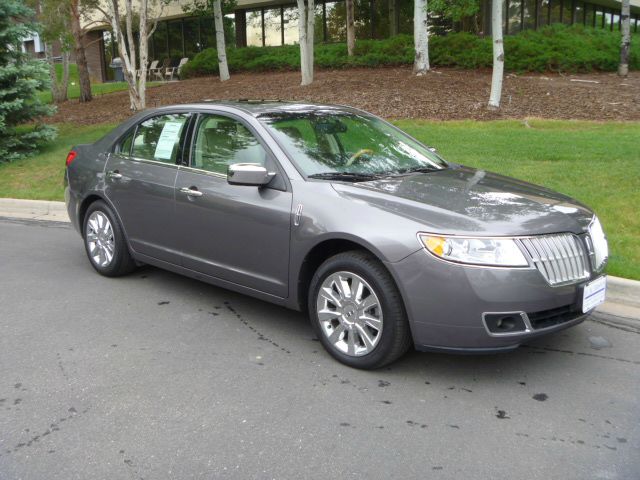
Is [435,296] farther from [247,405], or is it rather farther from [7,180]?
[7,180]

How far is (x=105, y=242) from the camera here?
6035 mm

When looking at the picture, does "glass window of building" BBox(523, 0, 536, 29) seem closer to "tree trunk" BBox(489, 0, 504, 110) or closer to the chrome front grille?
"tree trunk" BBox(489, 0, 504, 110)

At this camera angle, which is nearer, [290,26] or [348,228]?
[348,228]

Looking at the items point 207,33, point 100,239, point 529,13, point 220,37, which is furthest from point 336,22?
point 100,239

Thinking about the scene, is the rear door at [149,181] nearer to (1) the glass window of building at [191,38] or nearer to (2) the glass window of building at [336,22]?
(2) the glass window of building at [336,22]

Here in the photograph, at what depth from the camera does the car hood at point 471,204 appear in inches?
147

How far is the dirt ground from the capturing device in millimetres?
13780

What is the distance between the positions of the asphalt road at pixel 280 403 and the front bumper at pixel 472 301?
36 cm

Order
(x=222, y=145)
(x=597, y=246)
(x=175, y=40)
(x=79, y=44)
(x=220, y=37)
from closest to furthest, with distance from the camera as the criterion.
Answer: (x=597, y=246)
(x=222, y=145)
(x=79, y=44)
(x=220, y=37)
(x=175, y=40)

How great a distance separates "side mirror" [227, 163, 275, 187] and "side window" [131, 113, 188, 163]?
110 cm

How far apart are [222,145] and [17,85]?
30.7ft

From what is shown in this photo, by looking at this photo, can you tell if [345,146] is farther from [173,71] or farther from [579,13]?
[579,13]

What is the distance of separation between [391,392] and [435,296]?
2.10 feet

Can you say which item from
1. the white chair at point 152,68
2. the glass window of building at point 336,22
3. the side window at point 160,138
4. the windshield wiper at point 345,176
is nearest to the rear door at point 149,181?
the side window at point 160,138
